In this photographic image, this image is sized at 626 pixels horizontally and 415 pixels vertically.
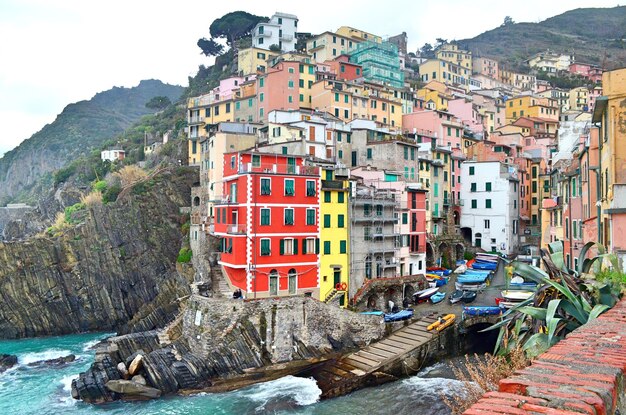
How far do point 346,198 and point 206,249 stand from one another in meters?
14.7

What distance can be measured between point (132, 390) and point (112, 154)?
69.2 m

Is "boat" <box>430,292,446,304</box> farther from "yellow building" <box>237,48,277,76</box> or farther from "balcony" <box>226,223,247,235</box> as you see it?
"yellow building" <box>237,48,277,76</box>

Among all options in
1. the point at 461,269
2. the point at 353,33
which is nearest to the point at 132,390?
the point at 461,269

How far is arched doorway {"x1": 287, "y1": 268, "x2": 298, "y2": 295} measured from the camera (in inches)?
1651

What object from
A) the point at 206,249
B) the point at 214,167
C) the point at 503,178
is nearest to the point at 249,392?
the point at 206,249

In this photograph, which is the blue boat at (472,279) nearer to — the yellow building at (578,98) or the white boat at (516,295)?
the white boat at (516,295)

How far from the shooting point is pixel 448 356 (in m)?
37.8

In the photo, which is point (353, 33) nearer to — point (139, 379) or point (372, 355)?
point (372, 355)

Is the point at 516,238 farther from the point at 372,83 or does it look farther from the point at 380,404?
the point at 380,404

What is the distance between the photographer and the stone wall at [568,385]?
4.48 m

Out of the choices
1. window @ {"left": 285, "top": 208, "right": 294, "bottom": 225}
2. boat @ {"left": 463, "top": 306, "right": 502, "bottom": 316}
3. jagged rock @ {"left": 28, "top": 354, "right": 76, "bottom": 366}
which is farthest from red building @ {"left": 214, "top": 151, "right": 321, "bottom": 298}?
jagged rock @ {"left": 28, "top": 354, "right": 76, "bottom": 366}

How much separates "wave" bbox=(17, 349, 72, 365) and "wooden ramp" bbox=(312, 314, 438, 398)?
27.9m

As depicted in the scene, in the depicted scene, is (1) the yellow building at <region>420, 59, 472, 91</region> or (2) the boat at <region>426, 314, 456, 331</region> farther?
(1) the yellow building at <region>420, 59, 472, 91</region>

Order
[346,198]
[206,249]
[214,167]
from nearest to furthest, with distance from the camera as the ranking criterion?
[346,198], [206,249], [214,167]
